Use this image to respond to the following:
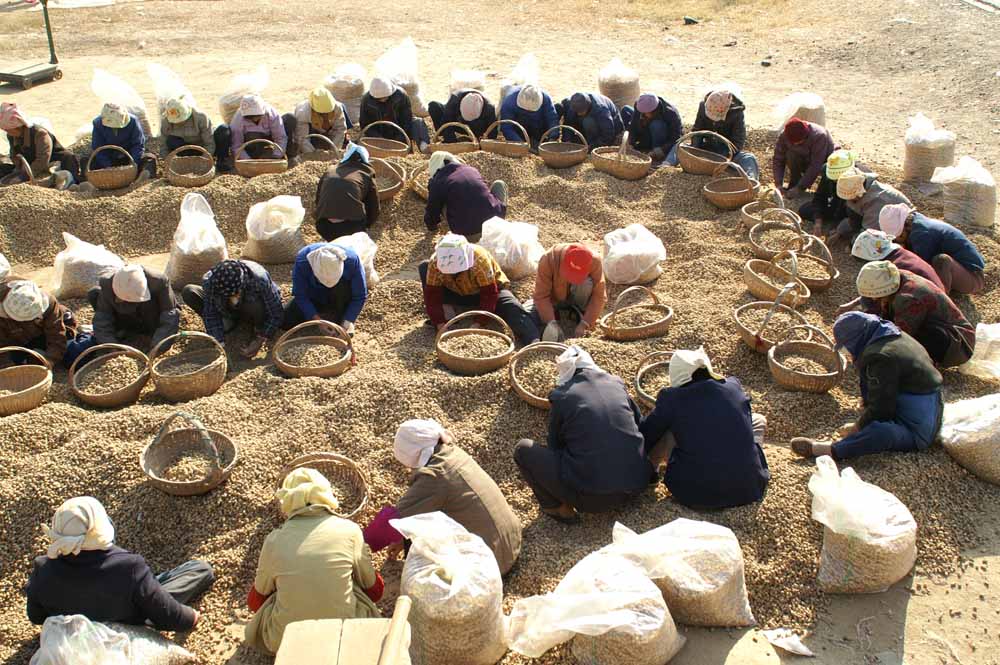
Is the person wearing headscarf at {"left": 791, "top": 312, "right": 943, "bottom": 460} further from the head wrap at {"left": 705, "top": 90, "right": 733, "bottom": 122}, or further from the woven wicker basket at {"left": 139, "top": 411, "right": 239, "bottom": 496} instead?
the head wrap at {"left": 705, "top": 90, "right": 733, "bottom": 122}

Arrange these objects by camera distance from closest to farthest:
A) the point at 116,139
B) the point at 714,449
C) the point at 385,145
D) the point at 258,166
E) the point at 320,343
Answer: the point at 714,449 → the point at 320,343 → the point at 258,166 → the point at 116,139 → the point at 385,145

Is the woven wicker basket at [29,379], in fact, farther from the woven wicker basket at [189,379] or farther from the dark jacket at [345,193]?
the dark jacket at [345,193]

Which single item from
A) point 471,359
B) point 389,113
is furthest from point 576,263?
point 389,113

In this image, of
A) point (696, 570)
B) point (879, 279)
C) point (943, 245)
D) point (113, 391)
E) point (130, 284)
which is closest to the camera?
point (696, 570)

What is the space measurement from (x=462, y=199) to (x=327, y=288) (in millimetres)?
1626

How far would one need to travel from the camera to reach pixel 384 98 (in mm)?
9055

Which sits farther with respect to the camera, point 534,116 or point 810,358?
point 534,116

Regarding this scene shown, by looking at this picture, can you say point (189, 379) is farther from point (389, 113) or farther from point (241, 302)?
point (389, 113)

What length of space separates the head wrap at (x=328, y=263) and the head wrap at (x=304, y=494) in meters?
2.36

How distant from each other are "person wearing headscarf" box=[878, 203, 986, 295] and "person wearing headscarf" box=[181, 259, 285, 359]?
4.46 m

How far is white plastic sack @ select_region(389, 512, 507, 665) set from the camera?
134 inches

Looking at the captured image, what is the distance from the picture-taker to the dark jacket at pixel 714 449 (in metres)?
4.20

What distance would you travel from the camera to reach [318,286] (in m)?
6.07

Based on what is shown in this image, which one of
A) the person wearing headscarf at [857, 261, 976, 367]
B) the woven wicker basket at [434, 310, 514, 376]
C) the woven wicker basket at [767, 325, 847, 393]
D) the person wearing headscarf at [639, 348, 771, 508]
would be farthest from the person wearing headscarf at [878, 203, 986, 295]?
the woven wicker basket at [434, 310, 514, 376]
